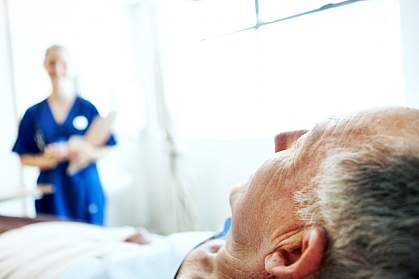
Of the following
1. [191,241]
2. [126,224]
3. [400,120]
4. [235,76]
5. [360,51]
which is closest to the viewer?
[400,120]

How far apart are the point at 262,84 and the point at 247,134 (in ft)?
0.94

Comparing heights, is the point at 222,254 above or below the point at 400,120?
below

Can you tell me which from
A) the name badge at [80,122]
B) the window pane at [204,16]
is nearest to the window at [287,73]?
the window pane at [204,16]

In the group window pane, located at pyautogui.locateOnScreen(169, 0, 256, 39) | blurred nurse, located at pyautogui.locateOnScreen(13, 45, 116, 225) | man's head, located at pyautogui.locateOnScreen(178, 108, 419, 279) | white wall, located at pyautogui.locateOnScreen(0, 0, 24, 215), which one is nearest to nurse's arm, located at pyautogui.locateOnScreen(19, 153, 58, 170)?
blurred nurse, located at pyautogui.locateOnScreen(13, 45, 116, 225)

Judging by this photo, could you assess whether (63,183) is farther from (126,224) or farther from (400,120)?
(400,120)

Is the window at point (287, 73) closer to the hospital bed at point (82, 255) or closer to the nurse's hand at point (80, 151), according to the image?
the nurse's hand at point (80, 151)

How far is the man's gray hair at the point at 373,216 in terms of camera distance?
36 cm

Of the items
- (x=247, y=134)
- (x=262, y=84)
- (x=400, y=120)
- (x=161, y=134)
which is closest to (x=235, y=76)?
(x=262, y=84)

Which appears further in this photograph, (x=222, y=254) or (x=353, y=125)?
(x=222, y=254)

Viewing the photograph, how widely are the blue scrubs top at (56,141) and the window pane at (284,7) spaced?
3.50ft

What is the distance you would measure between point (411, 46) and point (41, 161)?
154 centimetres

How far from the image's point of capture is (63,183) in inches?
64.1

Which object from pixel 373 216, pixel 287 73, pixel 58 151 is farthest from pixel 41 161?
pixel 373 216

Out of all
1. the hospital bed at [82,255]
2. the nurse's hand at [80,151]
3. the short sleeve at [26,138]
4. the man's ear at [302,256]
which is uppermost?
the short sleeve at [26,138]
